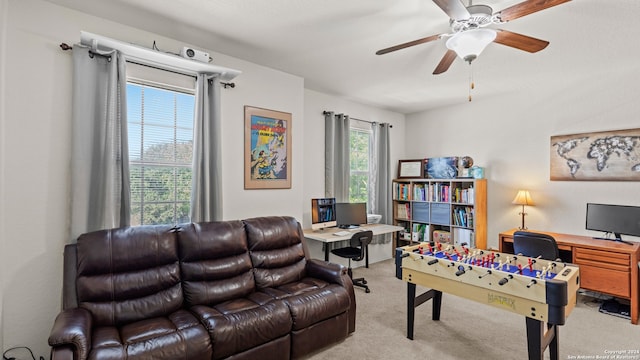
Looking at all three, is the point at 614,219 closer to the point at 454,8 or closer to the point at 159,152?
the point at 454,8

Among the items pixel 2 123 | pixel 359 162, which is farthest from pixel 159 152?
pixel 359 162

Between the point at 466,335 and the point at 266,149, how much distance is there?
2.74 metres

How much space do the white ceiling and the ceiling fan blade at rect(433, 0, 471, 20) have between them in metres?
0.45

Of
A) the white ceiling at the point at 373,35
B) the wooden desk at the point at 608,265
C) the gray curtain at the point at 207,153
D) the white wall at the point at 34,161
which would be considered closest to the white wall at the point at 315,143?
the white ceiling at the point at 373,35

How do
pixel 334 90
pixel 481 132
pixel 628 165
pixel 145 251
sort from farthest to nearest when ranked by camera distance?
1. pixel 481 132
2. pixel 334 90
3. pixel 628 165
4. pixel 145 251

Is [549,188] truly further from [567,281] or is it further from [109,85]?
[109,85]

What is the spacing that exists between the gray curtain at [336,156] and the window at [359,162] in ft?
0.91

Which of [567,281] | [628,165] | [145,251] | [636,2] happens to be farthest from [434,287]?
[628,165]

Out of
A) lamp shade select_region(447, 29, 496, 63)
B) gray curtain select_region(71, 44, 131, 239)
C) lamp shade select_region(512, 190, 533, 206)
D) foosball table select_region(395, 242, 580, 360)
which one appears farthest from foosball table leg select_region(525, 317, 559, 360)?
gray curtain select_region(71, 44, 131, 239)

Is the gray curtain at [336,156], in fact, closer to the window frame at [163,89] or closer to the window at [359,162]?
the window at [359,162]

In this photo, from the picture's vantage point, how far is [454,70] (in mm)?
3582

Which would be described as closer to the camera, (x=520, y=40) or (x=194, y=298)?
(x=520, y=40)

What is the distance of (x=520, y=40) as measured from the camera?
82.9 inches

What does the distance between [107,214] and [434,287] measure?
2728 millimetres
